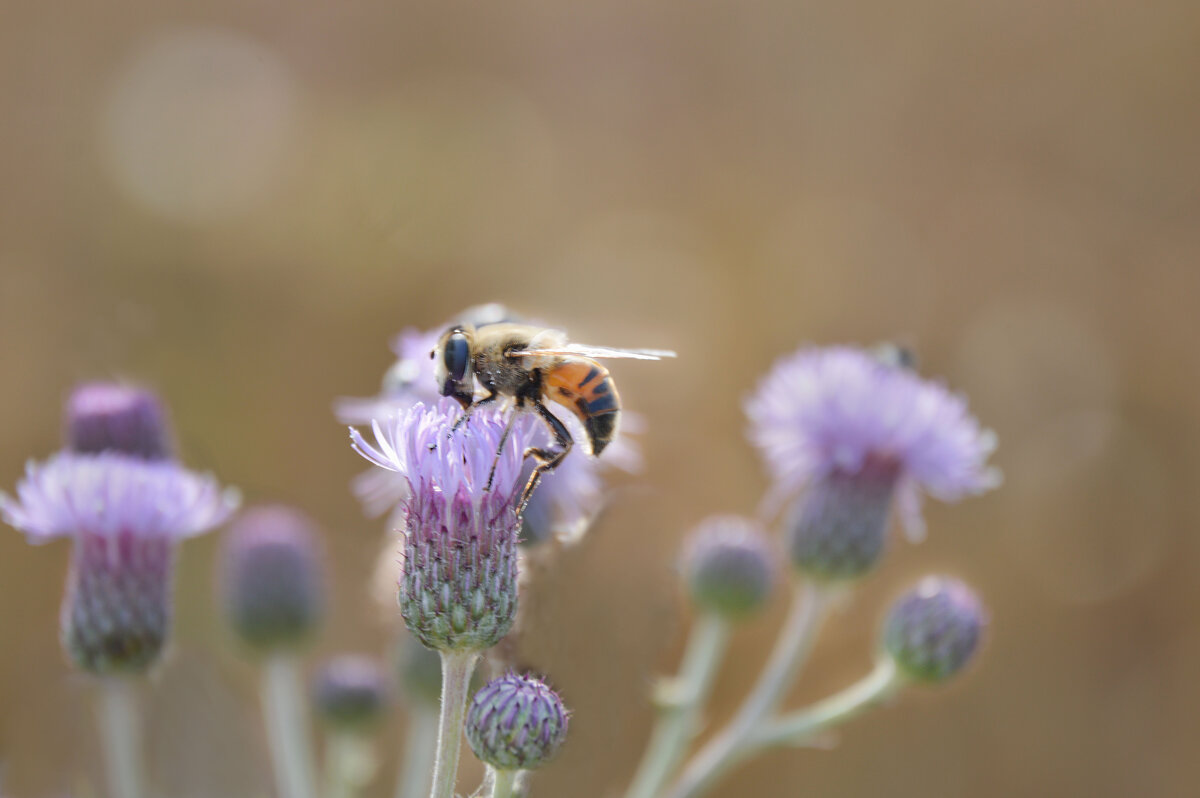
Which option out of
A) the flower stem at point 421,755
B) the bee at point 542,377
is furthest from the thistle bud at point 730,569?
the flower stem at point 421,755

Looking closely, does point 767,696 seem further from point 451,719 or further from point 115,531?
point 115,531

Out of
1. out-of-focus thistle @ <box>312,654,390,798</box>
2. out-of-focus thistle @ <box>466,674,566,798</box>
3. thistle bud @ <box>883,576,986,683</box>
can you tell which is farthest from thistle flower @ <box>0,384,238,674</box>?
thistle bud @ <box>883,576,986,683</box>

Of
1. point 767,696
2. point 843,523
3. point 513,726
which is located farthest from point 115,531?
point 843,523

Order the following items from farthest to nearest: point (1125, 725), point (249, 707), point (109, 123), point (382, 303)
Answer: point (109, 123) → point (382, 303) → point (1125, 725) → point (249, 707)

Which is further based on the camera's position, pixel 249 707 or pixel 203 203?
pixel 203 203

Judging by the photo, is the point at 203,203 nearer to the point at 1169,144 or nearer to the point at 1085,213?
the point at 1085,213

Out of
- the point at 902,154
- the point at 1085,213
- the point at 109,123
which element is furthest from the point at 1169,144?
the point at 109,123

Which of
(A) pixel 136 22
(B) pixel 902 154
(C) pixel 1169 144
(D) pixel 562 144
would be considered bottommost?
(C) pixel 1169 144
